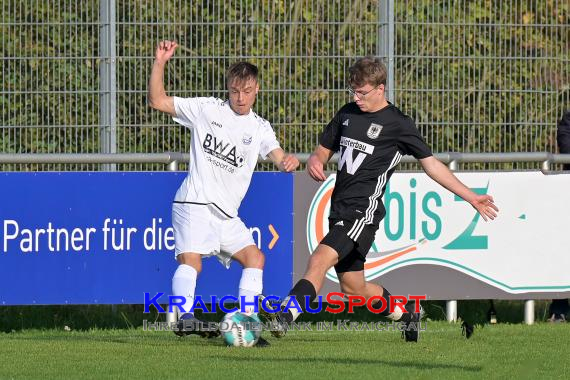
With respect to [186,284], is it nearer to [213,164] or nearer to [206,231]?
[206,231]

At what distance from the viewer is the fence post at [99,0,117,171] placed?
12.5 metres

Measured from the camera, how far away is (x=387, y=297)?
9.97 metres

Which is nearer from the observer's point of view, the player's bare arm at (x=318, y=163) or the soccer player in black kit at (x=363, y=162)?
the player's bare arm at (x=318, y=163)

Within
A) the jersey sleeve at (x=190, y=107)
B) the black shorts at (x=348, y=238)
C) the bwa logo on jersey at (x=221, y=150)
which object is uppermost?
the jersey sleeve at (x=190, y=107)

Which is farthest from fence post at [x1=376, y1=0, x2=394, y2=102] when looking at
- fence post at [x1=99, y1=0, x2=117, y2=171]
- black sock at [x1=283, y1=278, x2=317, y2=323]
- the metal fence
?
black sock at [x1=283, y1=278, x2=317, y2=323]

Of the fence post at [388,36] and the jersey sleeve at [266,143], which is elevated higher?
the fence post at [388,36]

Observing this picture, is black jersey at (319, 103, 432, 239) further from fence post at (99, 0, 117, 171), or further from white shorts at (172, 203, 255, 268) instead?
fence post at (99, 0, 117, 171)

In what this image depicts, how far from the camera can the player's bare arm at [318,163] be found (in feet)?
30.1

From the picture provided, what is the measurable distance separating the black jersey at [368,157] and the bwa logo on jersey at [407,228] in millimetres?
2173

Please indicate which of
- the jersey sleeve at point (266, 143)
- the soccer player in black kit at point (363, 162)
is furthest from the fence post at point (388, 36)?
the soccer player in black kit at point (363, 162)

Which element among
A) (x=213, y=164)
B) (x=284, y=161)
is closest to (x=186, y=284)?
(x=213, y=164)

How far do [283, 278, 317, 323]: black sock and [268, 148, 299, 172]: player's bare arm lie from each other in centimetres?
89

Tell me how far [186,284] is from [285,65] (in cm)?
379

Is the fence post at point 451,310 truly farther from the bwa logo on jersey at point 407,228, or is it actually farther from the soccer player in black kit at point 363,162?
the soccer player in black kit at point 363,162
